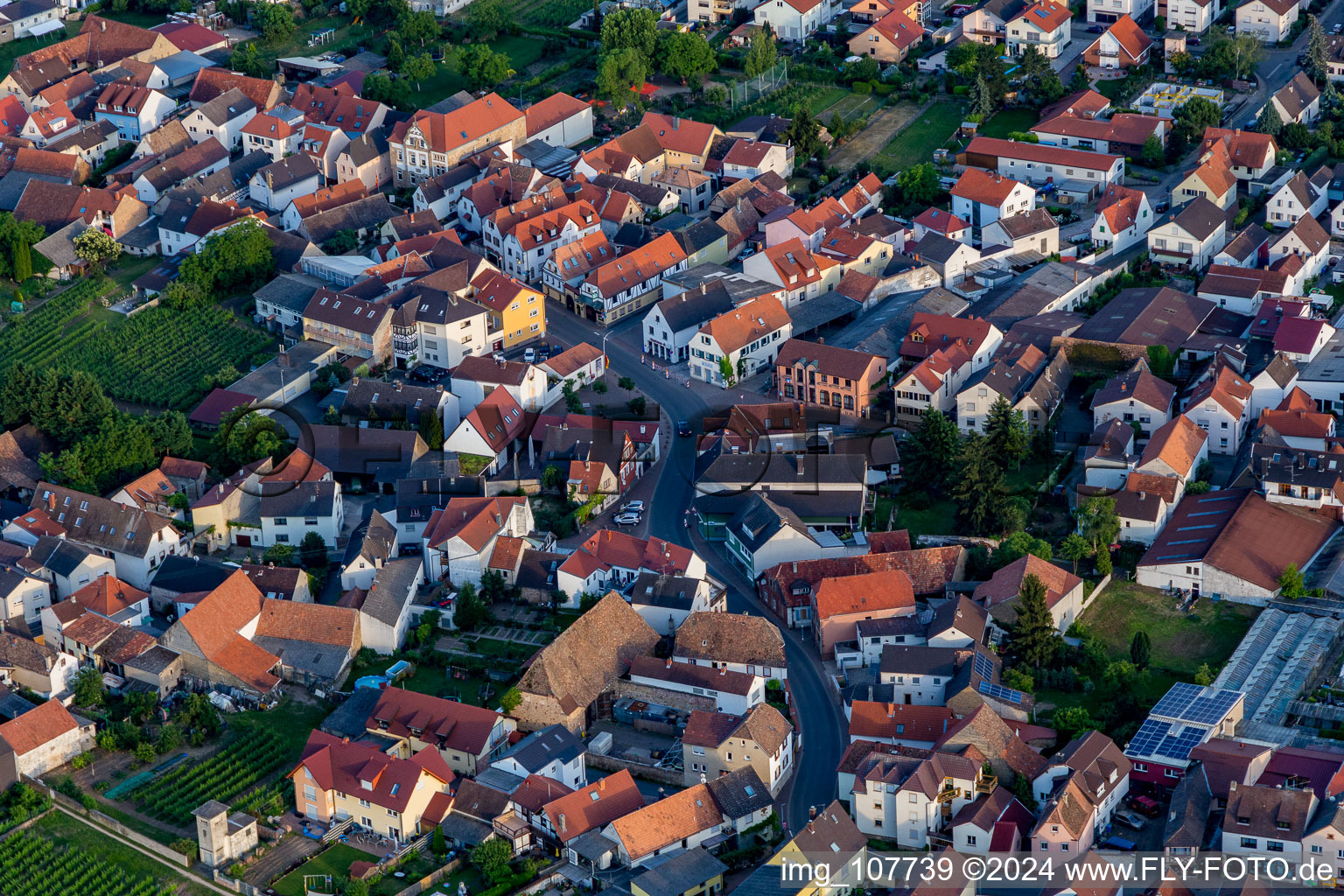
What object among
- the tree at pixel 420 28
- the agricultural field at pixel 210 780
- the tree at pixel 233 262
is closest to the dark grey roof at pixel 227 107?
the tree at pixel 420 28

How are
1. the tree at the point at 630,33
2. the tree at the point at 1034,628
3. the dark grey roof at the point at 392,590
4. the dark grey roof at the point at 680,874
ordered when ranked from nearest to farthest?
1. the dark grey roof at the point at 680,874
2. the tree at the point at 1034,628
3. the dark grey roof at the point at 392,590
4. the tree at the point at 630,33

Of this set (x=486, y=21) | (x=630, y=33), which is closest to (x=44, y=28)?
(x=486, y=21)

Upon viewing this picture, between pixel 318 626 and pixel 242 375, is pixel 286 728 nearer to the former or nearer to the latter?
pixel 318 626

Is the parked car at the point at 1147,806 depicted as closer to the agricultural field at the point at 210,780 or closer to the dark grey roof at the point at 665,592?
the dark grey roof at the point at 665,592

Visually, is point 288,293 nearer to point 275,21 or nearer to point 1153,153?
point 275,21

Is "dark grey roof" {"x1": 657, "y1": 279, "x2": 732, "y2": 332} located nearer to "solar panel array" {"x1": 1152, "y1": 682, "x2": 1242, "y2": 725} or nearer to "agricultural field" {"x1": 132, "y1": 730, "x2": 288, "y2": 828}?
"agricultural field" {"x1": 132, "y1": 730, "x2": 288, "y2": 828}
